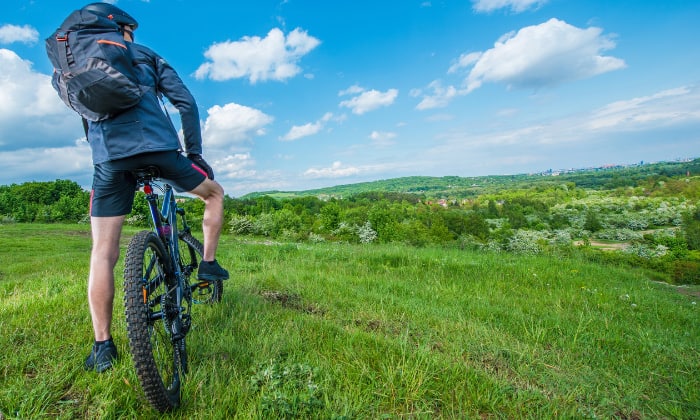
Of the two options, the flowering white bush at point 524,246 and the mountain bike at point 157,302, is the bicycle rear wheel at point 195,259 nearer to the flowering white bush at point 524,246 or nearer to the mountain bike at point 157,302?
the mountain bike at point 157,302

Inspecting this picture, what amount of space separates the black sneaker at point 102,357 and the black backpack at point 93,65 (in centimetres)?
149

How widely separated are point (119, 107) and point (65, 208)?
4446 cm

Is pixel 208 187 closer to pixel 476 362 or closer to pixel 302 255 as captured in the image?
pixel 476 362

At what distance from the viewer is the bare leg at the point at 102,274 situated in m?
2.12

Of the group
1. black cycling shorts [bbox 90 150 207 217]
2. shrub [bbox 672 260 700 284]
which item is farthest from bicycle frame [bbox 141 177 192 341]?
shrub [bbox 672 260 700 284]

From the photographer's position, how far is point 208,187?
8.50 feet

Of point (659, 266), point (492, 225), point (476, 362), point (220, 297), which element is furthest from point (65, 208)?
point (492, 225)

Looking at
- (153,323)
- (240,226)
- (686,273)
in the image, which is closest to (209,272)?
(153,323)

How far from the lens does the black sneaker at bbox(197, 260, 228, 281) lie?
9.07 feet

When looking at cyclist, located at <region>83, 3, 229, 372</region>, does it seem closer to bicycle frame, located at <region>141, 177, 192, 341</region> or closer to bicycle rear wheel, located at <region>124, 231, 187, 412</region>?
bicycle frame, located at <region>141, 177, 192, 341</region>

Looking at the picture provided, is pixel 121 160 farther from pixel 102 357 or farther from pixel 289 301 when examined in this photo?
pixel 289 301

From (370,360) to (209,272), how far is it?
62.0 inches

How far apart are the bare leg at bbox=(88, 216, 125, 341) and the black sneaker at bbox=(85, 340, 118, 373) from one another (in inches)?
2.2

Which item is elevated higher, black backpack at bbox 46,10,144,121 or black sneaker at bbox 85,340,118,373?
black backpack at bbox 46,10,144,121
